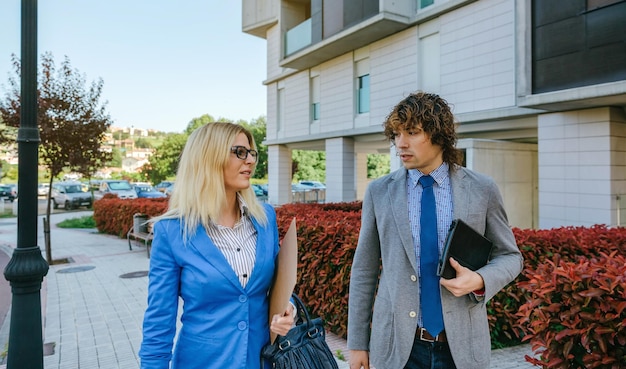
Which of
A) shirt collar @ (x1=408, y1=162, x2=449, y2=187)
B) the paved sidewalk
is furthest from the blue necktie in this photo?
the paved sidewalk

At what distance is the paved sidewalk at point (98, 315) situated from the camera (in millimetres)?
4746

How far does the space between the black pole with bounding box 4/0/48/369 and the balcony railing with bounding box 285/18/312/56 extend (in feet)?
55.7

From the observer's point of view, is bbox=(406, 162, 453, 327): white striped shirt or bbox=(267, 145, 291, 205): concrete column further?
bbox=(267, 145, 291, 205): concrete column

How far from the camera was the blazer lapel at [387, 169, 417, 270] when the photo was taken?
6.46ft

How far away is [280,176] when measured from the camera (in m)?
24.4

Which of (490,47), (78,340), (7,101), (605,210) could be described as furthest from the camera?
(490,47)

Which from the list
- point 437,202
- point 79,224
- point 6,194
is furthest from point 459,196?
point 6,194

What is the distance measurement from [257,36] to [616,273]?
1013 inches

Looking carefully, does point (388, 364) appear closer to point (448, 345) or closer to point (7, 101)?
point (448, 345)

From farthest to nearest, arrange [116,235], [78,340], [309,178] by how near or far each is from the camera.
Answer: [309,178], [116,235], [78,340]

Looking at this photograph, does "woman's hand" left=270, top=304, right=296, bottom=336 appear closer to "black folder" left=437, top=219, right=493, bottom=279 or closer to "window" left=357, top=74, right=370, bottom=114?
"black folder" left=437, top=219, right=493, bottom=279

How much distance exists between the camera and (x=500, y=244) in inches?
80.2

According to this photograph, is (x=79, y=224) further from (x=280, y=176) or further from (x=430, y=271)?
(x=430, y=271)

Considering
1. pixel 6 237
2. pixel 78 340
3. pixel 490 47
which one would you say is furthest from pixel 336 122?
pixel 78 340
